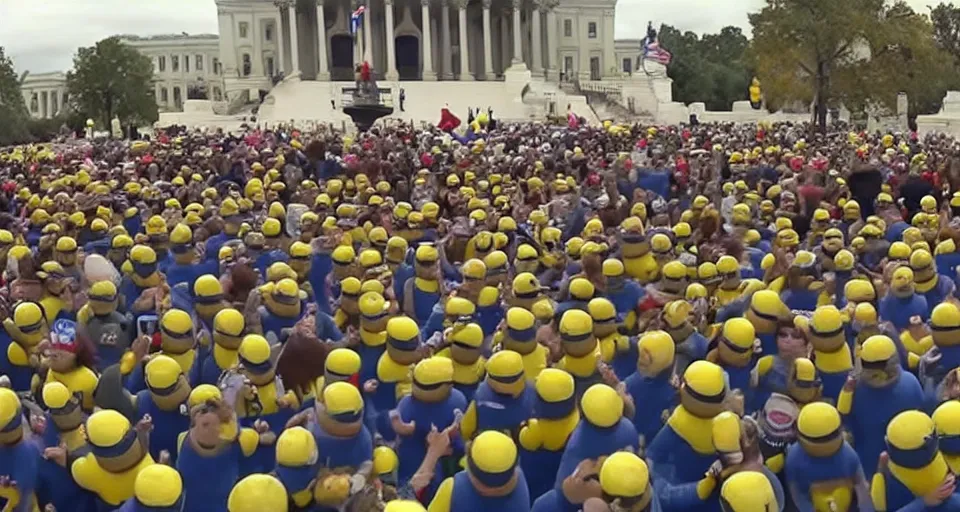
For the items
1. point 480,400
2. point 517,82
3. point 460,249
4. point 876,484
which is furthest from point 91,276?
point 517,82

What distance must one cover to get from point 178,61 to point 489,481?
5246 inches

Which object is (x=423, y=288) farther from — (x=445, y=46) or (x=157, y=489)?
(x=445, y=46)

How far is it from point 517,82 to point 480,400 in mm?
62409

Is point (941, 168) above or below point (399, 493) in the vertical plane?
above

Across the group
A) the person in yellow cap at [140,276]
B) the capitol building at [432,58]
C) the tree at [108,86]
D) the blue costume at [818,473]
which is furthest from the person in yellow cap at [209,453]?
the tree at [108,86]

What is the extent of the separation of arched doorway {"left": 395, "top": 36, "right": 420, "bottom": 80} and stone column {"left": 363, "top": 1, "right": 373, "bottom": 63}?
101 inches

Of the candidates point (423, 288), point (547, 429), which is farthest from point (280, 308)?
point (547, 429)

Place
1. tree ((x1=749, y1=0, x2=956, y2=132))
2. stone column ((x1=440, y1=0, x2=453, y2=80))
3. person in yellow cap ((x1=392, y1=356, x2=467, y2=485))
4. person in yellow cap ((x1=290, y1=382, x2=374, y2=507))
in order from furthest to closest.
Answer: stone column ((x1=440, y1=0, x2=453, y2=80)) → tree ((x1=749, y1=0, x2=956, y2=132)) → person in yellow cap ((x1=392, y1=356, x2=467, y2=485)) → person in yellow cap ((x1=290, y1=382, x2=374, y2=507))

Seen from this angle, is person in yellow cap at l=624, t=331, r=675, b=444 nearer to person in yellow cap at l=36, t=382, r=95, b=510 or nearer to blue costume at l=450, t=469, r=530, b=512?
blue costume at l=450, t=469, r=530, b=512

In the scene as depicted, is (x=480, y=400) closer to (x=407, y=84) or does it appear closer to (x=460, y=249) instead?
(x=460, y=249)

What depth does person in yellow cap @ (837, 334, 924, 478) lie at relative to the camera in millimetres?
6180

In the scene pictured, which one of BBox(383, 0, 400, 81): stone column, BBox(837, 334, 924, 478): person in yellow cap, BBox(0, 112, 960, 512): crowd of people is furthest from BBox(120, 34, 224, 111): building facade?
BBox(837, 334, 924, 478): person in yellow cap

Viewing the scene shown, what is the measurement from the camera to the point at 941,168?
16.8 meters

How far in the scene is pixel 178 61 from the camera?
131 metres
